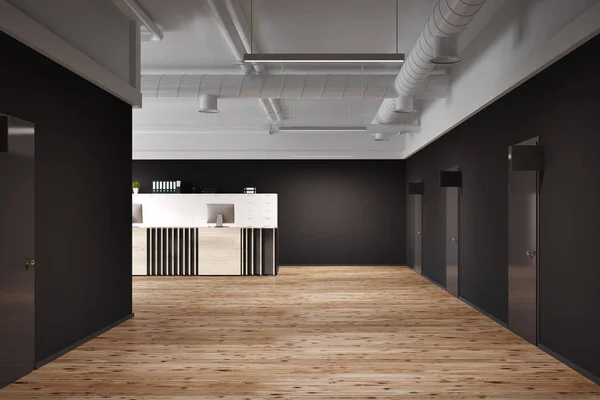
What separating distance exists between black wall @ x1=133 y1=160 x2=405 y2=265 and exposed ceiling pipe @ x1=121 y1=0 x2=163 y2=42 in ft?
26.9

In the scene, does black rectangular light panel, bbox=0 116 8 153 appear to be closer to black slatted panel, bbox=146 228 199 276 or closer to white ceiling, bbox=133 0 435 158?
white ceiling, bbox=133 0 435 158

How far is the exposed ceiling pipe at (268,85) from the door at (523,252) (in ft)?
9.45

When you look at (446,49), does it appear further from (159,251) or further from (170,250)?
(159,251)

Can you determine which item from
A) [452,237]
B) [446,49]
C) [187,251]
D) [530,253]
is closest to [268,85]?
[446,49]

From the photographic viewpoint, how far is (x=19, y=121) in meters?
4.88

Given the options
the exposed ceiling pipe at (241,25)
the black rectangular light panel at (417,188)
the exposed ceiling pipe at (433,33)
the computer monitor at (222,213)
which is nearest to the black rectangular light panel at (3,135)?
the exposed ceiling pipe at (241,25)

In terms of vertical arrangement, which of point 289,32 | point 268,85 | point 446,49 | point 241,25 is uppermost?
point 289,32

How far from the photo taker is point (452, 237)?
10.1 m

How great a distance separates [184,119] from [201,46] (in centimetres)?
590

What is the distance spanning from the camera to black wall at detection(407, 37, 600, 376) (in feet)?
16.6

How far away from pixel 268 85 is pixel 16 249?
16.6ft

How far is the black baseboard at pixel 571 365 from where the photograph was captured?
16.1 ft

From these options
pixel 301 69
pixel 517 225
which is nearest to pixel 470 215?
pixel 517 225

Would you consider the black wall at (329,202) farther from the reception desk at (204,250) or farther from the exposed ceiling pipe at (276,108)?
the exposed ceiling pipe at (276,108)
